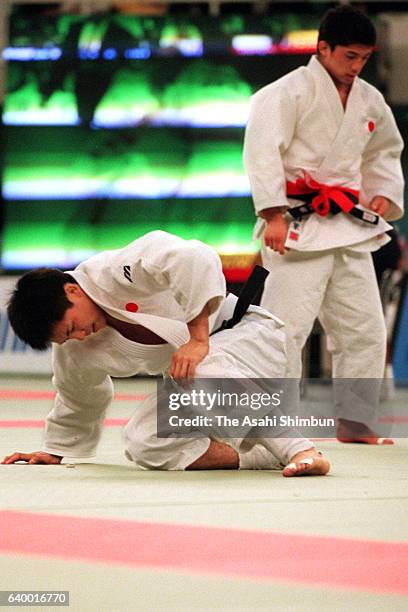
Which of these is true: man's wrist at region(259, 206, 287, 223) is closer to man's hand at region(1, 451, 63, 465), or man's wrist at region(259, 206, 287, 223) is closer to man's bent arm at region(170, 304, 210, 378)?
man's bent arm at region(170, 304, 210, 378)

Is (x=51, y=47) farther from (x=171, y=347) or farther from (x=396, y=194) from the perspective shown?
(x=171, y=347)

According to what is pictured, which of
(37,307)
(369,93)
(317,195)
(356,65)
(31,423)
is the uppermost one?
(356,65)

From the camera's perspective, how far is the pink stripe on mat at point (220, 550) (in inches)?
67.6

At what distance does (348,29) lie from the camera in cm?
402

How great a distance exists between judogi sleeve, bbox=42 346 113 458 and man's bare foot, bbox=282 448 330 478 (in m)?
0.59

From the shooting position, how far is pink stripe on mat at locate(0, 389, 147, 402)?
6594 mm

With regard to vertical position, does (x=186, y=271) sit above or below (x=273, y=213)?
above

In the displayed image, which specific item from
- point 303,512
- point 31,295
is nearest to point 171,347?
point 31,295

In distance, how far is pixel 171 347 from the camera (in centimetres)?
315

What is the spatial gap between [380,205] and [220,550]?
8.67ft

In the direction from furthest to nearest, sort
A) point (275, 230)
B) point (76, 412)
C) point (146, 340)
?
1. point (275, 230)
2. point (76, 412)
3. point (146, 340)

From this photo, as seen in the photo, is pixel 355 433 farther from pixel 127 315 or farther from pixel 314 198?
pixel 127 315

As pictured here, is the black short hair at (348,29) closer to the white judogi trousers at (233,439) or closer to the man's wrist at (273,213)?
the man's wrist at (273,213)

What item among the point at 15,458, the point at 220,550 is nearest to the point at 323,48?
the point at 15,458
